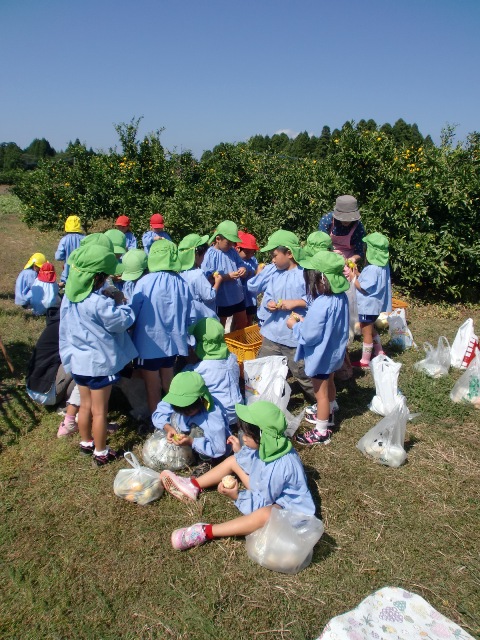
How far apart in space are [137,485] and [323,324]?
Result: 1.95 meters

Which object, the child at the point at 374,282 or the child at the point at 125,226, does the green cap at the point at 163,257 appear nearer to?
the child at the point at 374,282

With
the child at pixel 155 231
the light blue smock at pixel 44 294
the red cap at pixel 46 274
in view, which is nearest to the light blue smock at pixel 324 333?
the light blue smock at pixel 44 294

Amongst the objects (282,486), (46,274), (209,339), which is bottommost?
(282,486)

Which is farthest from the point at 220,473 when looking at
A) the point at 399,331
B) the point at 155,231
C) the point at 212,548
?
the point at 155,231

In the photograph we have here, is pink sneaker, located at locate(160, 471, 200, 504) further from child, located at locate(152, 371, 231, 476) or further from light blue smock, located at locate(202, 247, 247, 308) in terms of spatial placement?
light blue smock, located at locate(202, 247, 247, 308)

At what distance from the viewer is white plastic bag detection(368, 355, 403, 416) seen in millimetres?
4777

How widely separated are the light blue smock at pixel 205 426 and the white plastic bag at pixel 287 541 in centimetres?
92

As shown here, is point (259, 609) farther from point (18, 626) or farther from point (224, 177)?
point (224, 177)

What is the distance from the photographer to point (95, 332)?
363 cm

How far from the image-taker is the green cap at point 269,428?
3.17m

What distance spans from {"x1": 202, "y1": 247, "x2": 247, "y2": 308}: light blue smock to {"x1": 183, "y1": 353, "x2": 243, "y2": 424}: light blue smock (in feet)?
5.60

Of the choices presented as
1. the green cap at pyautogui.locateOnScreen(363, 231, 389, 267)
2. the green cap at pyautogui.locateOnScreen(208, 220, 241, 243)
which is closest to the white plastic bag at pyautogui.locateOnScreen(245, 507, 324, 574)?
the green cap at pyautogui.locateOnScreen(208, 220, 241, 243)

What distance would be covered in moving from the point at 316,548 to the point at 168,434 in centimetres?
141

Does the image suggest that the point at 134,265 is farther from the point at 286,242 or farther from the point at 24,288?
the point at 24,288
